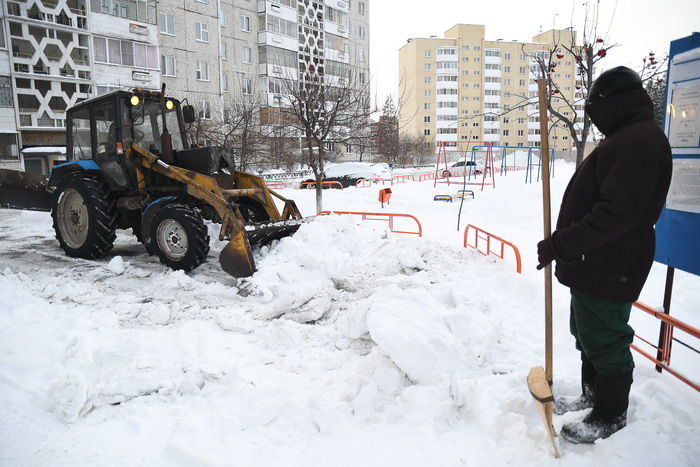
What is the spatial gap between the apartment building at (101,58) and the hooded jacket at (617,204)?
73.7ft

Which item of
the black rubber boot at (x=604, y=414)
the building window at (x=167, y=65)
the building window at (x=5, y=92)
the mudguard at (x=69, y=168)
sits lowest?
the black rubber boot at (x=604, y=414)

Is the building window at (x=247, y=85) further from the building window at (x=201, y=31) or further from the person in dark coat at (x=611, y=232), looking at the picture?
the person in dark coat at (x=611, y=232)

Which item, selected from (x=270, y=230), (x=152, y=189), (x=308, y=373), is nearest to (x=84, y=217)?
(x=152, y=189)

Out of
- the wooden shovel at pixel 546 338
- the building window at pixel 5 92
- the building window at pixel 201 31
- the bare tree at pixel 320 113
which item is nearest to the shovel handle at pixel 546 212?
the wooden shovel at pixel 546 338

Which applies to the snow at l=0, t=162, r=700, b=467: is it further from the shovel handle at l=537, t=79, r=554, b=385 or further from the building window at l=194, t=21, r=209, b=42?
the building window at l=194, t=21, r=209, b=42

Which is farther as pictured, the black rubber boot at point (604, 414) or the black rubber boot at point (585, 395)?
the black rubber boot at point (585, 395)

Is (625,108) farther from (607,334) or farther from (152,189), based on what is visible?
(152,189)

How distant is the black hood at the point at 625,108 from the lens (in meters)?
2.56

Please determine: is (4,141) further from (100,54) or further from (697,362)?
(697,362)

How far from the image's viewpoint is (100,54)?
28844 mm

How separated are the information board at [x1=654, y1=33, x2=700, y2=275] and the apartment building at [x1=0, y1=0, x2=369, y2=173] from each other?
21660 millimetres

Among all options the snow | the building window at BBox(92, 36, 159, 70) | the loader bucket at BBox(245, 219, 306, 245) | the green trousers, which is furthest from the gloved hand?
the building window at BBox(92, 36, 159, 70)

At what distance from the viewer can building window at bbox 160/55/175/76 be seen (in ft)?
104

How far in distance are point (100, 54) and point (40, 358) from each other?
30.1 metres
